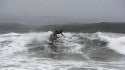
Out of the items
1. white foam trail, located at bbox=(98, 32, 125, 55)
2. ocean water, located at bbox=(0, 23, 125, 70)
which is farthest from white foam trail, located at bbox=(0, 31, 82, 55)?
white foam trail, located at bbox=(98, 32, 125, 55)

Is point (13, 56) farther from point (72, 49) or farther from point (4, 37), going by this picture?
point (4, 37)

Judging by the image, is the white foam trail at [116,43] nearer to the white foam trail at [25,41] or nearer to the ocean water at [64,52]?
the ocean water at [64,52]

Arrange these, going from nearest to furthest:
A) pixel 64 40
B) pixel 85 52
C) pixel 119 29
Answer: pixel 85 52, pixel 64 40, pixel 119 29

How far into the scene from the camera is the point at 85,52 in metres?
15.9

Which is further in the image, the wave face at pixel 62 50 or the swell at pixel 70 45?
the swell at pixel 70 45

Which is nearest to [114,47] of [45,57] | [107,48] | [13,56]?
[107,48]

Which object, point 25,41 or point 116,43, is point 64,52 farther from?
point 116,43

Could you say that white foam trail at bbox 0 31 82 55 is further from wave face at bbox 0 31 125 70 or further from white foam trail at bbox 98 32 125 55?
white foam trail at bbox 98 32 125 55

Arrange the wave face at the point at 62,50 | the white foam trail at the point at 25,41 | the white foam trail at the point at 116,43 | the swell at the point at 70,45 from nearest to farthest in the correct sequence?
the wave face at the point at 62,50, the swell at the point at 70,45, the white foam trail at the point at 25,41, the white foam trail at the point at 116,43

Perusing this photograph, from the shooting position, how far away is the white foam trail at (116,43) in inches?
645

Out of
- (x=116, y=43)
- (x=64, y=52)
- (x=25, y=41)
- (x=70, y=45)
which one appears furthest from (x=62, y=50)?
(x=116, y=43)

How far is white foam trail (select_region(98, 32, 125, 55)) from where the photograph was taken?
16381 mm

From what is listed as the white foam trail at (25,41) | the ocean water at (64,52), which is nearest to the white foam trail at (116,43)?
the ocean water at (64,52)

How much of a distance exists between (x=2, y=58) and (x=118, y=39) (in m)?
7.61
